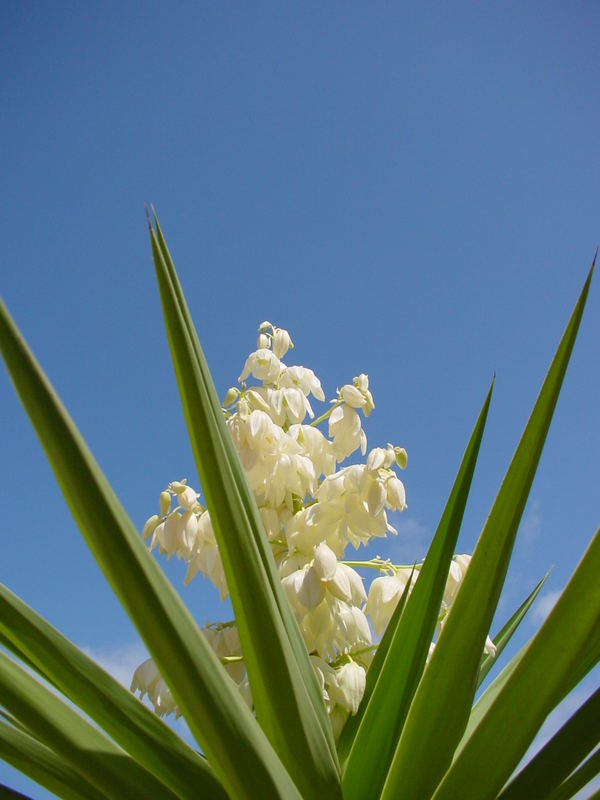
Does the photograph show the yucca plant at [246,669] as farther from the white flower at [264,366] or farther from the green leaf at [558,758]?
the white flower at [264,366]

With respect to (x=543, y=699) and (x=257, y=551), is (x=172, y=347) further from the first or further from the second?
(x=543, y=699)

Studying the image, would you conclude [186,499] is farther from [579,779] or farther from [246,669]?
[579,779]

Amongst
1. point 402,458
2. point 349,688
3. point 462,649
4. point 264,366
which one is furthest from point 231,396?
point 462,649

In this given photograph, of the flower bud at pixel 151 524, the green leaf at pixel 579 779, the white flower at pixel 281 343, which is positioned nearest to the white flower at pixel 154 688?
the flower bud at pixel 151 524

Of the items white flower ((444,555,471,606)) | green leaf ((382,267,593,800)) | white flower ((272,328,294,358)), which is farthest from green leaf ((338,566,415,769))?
white flower ((272,328,294,358))

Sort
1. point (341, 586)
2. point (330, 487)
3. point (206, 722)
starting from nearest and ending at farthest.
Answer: point (206, 722) < point (341, 586) < point (330, 487)

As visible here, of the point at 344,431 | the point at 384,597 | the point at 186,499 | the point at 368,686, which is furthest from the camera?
the point at 344,431

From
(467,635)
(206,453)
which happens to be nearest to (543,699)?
(467,635)
